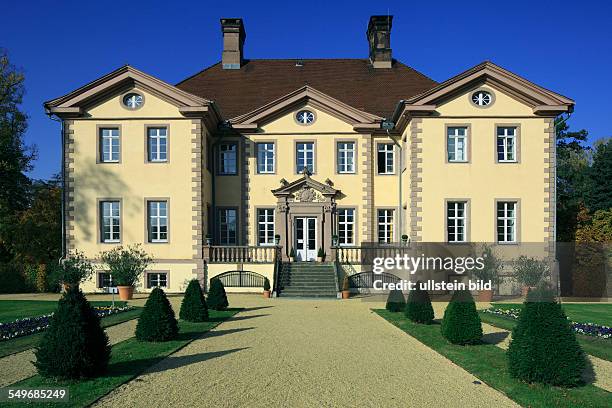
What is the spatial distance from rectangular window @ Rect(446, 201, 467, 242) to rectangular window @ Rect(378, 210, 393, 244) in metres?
3.63

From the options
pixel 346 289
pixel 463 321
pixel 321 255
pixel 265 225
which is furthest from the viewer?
pixel 265 225

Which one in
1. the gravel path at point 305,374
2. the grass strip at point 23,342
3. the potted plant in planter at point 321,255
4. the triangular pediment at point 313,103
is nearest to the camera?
the gravel path at point 305,374

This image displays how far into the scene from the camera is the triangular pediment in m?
25.3

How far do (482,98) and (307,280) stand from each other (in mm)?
10735

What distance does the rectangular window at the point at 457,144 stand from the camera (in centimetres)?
2305

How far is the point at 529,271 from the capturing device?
2109 cm

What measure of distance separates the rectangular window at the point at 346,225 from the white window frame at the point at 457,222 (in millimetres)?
4752

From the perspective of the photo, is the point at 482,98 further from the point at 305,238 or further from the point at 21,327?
the point at 21,327

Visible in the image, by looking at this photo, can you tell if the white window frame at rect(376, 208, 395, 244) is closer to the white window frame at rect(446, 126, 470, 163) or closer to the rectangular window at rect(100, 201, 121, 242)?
the white window frame at rect(446, 126, 470, 163)

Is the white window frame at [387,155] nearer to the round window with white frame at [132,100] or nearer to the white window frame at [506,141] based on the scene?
the white window frame at [506,141]

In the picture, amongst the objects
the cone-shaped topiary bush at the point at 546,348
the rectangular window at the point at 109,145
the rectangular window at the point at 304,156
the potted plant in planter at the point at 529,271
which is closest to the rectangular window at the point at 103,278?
the rectangular window at the point at 109,145

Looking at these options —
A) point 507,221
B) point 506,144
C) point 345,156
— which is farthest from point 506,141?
point 345,156

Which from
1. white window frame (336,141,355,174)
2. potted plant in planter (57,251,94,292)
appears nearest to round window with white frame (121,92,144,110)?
potted plant in planter (57,251,94,292)

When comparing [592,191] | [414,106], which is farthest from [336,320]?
[592,191]
